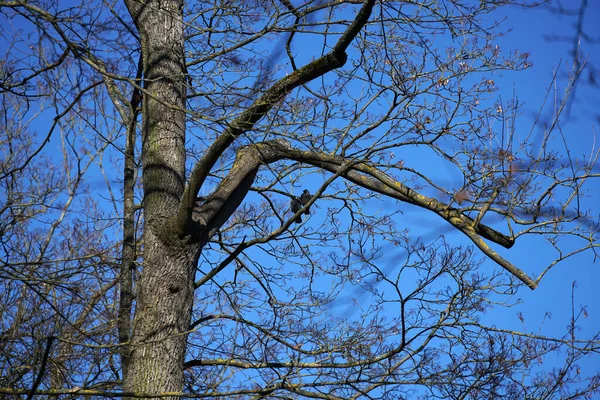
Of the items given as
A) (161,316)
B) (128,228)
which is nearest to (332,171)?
(161,316)

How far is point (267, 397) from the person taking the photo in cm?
520

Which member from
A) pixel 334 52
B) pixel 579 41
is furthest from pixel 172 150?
pixel 579 41

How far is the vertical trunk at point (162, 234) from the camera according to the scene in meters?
4.80

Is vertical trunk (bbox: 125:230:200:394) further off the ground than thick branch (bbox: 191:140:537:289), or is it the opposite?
thick branch (bbox: 191:140:537:289)

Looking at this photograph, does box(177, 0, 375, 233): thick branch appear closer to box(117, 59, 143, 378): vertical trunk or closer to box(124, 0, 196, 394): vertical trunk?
box(124, 0, 196, 394): vertical trunk

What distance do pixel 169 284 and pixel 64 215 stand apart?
324 centimetres

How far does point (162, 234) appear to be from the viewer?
5.11m

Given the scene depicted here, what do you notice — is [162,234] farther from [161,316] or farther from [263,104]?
[263,104]

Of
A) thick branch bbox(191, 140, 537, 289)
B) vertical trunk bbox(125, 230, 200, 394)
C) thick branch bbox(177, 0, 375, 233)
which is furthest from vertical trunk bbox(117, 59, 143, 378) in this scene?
thick branch bbox(177, 0, 375, 233)

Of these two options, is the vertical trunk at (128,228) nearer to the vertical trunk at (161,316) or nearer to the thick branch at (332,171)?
the vertical trunk at (161,316)

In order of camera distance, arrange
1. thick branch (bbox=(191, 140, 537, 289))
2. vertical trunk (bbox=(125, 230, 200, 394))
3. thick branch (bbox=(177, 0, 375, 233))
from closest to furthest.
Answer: thick branch (bbox=(177, 0, 375, 233)) < vertical trunk (bbox=(125, 230, 200, 394)) < thick branch (bbox=(191, 140, 537, 289))

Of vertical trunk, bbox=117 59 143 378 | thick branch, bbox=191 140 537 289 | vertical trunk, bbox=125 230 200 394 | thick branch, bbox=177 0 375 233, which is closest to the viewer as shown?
thick branch, bbox=177 0 375 233

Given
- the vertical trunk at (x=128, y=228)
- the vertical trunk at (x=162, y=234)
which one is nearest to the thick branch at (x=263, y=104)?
the vertical trunk at (x=162, y=234)

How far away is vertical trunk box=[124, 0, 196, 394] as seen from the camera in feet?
15.8
